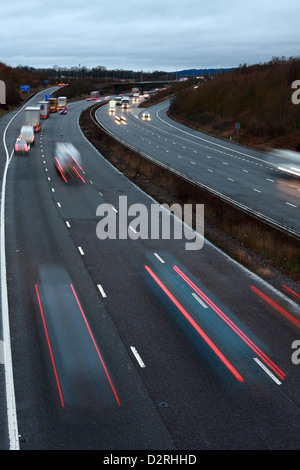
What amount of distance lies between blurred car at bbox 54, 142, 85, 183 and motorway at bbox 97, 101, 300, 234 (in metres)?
7.59

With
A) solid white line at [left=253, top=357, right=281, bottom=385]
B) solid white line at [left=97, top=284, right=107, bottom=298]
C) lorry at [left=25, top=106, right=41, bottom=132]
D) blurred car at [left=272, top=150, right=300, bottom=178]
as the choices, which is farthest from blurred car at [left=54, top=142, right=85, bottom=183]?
solid white line at [left=253, top=357, right=281, bottom=385]

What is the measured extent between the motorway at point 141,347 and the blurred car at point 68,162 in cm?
1750

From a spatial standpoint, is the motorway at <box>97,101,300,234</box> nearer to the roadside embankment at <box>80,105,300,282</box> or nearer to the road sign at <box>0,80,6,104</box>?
the roadside embankment at <box>80,105,300,282</box>

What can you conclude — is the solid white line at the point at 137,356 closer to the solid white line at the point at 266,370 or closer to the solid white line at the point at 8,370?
the solid white line at the point at 266,370

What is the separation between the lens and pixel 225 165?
51344 mm

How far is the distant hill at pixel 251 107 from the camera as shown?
7000 centimetres

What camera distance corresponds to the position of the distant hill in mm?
70000

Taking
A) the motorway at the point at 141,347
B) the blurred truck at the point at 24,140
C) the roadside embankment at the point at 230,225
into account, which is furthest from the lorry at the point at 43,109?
the motorway at the point at 141,347

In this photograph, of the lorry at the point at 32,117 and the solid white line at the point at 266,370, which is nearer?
the solid white line at the point at 266,370

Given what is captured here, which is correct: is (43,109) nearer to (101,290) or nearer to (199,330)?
(101,290)

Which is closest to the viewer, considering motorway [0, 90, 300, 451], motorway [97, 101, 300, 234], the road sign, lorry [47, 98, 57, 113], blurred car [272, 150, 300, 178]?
motorway [0, 90, 300, 451]

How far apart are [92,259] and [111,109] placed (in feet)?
332

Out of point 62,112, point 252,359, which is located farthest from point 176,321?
point 62,112

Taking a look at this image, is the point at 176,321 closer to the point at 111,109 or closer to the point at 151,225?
the point at 151,225
